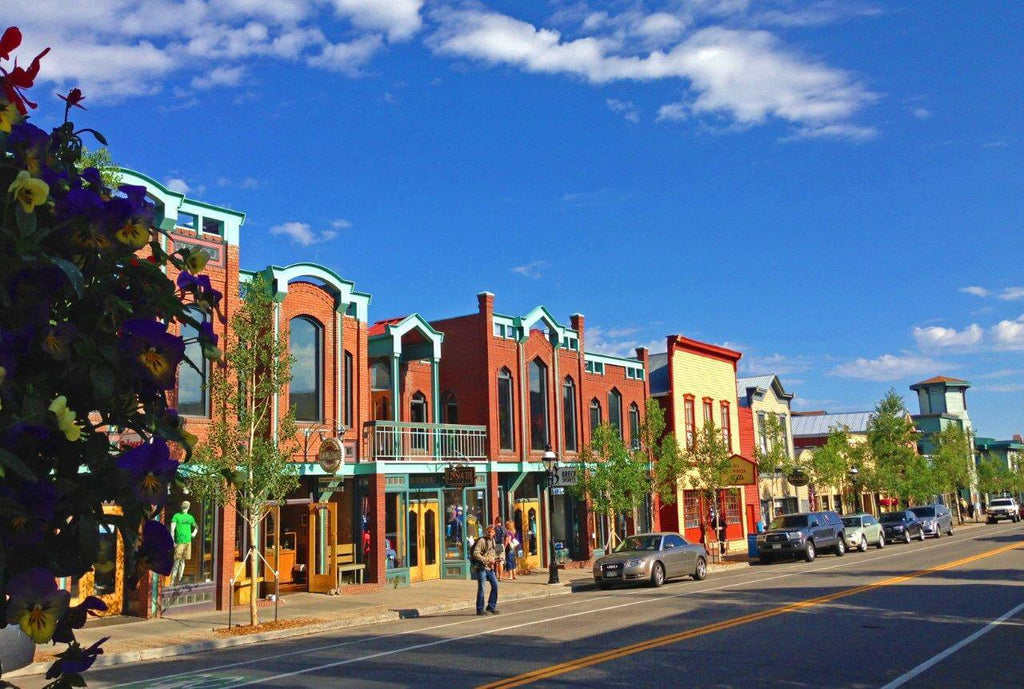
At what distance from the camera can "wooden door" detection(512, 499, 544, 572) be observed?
31766 millimetres

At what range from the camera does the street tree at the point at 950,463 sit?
66250mm

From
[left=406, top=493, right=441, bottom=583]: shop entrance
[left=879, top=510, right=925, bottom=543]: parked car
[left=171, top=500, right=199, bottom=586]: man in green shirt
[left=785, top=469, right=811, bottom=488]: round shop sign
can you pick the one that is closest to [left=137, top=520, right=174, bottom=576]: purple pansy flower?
[left=171, top=500, right=199, bottom=586]: man in green shirt

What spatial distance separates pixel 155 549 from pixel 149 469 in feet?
1.06

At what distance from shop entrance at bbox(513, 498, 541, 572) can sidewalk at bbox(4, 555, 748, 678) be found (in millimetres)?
4381

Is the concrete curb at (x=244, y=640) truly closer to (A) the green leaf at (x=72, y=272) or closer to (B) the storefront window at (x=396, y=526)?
Answer: (B) the storefront window at (x=396, y=526)

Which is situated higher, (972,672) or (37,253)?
(37,253)

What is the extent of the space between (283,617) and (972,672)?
1360 centimetres

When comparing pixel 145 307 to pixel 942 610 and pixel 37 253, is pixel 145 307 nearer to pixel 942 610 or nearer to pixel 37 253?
pixel 37 253

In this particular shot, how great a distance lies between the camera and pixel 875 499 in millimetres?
65250

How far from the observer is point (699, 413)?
43094 mm

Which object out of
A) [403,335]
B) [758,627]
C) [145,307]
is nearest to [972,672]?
[758,627]

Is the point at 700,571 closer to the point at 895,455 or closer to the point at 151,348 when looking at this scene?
the point at 151,348

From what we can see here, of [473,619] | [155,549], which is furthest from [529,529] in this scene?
[155,549]

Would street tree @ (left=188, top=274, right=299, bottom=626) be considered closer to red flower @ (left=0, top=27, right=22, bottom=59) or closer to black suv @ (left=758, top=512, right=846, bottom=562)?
red flower @ (left=0, top=27, right=22, bottom=59)
